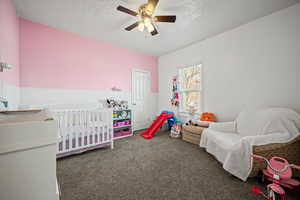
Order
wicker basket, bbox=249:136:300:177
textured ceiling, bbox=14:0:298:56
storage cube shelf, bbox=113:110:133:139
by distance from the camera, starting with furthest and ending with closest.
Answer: storage cube shelf, bbox=113:110:133:139
textured ceiling, bbox=14:0:298:56
wicker basket, bbox=249:136:300:177

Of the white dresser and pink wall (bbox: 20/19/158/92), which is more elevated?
pink wall (bbox: 20/19/158/92)

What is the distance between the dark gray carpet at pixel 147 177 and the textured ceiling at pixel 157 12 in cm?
247

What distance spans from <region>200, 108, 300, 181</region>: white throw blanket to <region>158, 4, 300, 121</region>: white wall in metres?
0.54

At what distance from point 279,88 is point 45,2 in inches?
158

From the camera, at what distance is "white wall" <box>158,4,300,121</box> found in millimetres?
1825

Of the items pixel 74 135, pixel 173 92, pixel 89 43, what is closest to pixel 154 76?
pixel 173 92

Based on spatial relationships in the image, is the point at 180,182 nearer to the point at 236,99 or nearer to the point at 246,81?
the point at 236,99

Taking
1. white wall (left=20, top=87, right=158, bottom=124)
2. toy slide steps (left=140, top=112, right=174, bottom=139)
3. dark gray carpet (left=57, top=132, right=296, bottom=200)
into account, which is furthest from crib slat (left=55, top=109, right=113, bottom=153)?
toy slide steps (left=140, top=112, right=174, bottom=139)

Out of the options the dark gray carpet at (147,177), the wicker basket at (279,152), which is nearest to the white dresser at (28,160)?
the dark gray carpet at (147,177)

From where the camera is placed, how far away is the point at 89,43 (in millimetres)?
2807

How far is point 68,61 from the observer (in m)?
2.55

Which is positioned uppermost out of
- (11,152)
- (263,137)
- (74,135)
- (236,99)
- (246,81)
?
(246,81)

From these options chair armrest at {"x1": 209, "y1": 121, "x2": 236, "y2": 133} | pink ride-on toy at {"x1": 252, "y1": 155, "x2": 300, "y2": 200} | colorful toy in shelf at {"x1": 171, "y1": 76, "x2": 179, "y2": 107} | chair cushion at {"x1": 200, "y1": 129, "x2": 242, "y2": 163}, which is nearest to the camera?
pink ride-on toy at {"x1": 252, "y1": 155, "x2": 300, "y2": 200}

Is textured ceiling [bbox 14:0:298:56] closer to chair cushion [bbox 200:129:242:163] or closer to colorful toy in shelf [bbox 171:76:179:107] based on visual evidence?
colorful toy in shelf [bbox 171:76:179:107]
